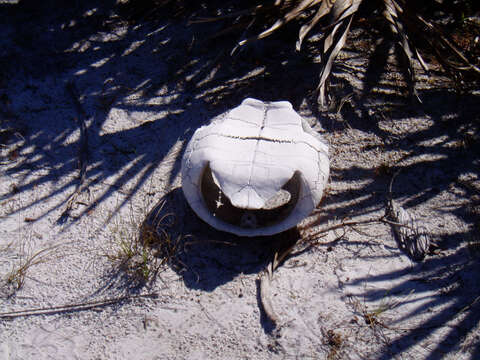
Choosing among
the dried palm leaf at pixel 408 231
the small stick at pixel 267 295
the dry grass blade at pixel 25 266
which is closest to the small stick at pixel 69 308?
the dry grass blade at pixel 25 266

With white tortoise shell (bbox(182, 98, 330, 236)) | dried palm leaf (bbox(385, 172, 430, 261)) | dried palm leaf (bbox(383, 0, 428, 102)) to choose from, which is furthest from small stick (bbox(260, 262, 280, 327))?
dried palm leaf (bbox(383, 0, 428, 102))

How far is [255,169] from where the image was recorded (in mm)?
2457

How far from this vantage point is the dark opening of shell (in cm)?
275

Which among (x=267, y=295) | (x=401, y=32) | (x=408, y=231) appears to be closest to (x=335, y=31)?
(x=401, y=32)

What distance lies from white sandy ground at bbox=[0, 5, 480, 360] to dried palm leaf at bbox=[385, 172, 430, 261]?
56 mm

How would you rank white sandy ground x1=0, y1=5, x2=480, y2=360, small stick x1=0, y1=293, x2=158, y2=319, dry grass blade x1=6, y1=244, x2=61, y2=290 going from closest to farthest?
white sandy ground x1=0, y1=5, x2=480, y2=360 < small stick x1=0, y1=293, x2=158, y2=319 < dry grass blade x1=6, y1=244, x2=61, y2=290

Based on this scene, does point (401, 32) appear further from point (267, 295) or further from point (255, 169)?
point (267, 295)

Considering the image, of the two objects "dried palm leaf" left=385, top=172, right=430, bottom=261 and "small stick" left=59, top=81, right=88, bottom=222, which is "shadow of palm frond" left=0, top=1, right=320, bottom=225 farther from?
"dried palm leaf" left=385, top=172, right=430, bottom=261

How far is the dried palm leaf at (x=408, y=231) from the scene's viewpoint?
2747mm

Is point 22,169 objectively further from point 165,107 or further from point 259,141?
point 259,141

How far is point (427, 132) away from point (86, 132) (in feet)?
8.51

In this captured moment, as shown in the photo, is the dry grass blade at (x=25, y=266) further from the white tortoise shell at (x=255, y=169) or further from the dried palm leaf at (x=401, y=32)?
the dried palm leaf at (x=401, y=32)

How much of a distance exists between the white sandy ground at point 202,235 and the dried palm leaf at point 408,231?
0.06 meters

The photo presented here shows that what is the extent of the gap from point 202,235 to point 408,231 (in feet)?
4.17
